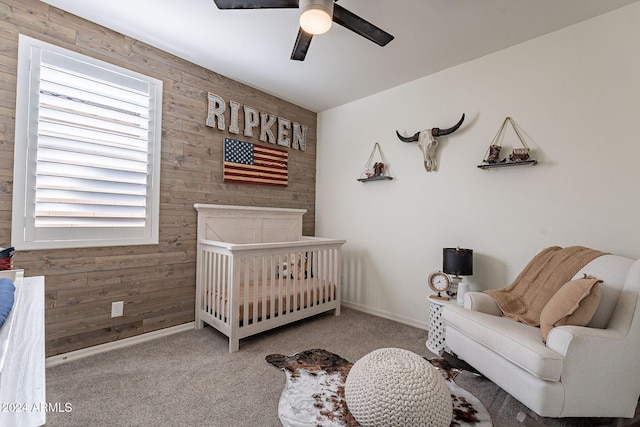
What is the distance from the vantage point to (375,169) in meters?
3.38

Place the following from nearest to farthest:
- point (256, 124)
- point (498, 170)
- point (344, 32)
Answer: point (344, 32), point (498, 170), point (256, 124)

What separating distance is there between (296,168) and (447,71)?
79.3 inches

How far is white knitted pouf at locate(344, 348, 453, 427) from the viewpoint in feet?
4.24

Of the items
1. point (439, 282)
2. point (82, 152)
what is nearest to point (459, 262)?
point (439, 282)

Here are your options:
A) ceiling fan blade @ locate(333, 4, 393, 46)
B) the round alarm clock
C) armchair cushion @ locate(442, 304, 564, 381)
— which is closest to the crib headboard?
the round alarm clock

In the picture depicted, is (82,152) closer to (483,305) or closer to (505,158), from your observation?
(483,305)

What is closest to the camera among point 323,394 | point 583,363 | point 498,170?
point 583,363

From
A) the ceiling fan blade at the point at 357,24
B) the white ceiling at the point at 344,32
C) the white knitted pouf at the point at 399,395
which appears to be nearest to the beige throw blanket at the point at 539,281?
the white knitted pouf at the point at 399,395

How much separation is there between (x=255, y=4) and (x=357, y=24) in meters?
0.62

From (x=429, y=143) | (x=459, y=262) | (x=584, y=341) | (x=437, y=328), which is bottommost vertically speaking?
(x=437, y=328)

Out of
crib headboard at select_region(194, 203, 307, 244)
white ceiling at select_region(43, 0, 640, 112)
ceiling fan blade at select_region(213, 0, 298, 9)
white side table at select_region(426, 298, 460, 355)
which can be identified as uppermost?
white ceiling at select_region(43, 0, 640, 112)

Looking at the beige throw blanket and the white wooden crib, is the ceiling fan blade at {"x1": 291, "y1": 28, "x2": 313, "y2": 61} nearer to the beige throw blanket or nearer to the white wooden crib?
the white wooden crib

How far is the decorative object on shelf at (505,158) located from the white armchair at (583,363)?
0.99 metres

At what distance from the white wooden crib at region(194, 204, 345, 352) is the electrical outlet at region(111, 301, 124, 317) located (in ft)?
2.02
